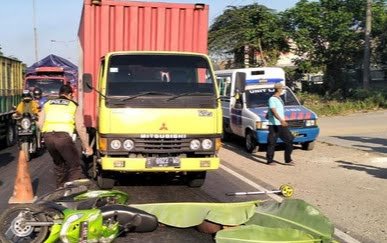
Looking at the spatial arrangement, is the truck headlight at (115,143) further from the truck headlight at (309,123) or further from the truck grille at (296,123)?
the truck headlight at (309,123)

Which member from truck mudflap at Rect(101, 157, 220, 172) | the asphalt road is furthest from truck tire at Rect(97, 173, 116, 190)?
truck mudflap at Rect(101, 157, 220, 172)

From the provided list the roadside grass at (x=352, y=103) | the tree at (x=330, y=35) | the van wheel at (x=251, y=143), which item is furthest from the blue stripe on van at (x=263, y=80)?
the tree at (x=330, y=35)

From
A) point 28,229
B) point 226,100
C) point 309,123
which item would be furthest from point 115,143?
point 226,100

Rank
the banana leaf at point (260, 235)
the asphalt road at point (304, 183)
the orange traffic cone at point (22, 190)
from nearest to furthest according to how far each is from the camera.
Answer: the banana leaf at point (260, 235), the asphalt road at point (304, 183), the orange traffic cone at point (22, 190)

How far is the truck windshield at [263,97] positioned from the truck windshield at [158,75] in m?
6.50

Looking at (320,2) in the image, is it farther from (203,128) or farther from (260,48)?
(203,128)

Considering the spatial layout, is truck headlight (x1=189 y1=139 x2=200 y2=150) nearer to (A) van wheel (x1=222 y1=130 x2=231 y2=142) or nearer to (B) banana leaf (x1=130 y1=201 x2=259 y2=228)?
(B) banana leaf (x1=130 y1=201 x2=259 y2=228)

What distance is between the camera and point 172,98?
8.95m

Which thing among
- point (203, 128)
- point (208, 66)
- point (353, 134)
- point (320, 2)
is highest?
point (320, 2)

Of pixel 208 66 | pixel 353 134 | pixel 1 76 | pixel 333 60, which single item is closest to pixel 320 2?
pixel 333 60

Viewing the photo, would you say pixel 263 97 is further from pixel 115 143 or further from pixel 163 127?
pixel 115 143

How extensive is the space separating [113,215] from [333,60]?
29.0 m

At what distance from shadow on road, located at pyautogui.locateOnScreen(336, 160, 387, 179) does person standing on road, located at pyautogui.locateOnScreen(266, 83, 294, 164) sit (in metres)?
1.22

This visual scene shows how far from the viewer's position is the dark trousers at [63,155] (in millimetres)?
8734
